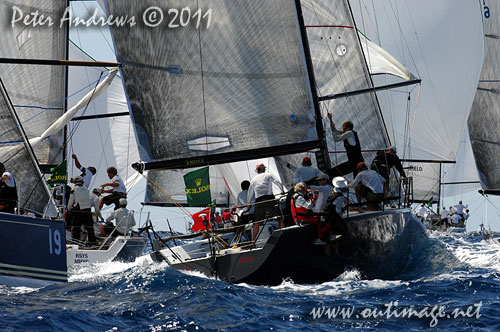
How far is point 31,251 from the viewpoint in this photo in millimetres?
9961

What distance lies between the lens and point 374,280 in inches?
424

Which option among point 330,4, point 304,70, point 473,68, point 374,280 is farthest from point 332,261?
point 473,68

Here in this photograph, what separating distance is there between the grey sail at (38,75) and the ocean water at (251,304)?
327 inches

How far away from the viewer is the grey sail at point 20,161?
1145cm

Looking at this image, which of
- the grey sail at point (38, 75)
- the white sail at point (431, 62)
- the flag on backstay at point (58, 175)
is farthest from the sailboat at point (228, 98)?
the white sail at point (431, 62)

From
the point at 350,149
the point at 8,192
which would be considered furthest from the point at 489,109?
the point at 8,192

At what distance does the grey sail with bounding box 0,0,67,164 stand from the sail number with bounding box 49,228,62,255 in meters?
8.30

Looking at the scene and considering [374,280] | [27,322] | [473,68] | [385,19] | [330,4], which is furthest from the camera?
[385,19]

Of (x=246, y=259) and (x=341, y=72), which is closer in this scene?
(x=246, y=259)

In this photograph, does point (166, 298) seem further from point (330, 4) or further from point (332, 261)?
point (330, 4)

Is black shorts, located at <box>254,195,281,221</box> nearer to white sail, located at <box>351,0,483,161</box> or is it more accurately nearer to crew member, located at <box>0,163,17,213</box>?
crew member, located at <box>0,163,17,213</box>

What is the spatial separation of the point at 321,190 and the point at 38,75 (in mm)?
11113

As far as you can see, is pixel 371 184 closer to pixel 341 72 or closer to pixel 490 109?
pixel 341 72

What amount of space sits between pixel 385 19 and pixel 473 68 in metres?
3.13
